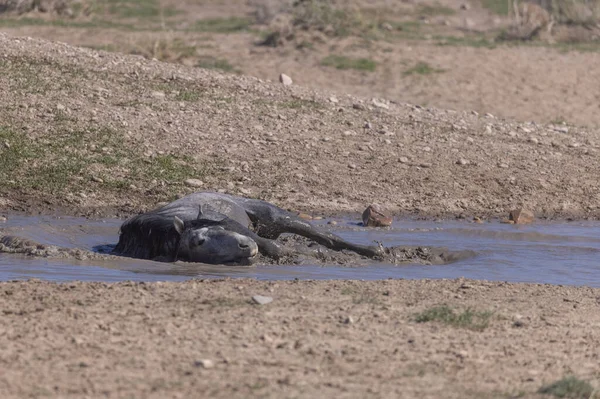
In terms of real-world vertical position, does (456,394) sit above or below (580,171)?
above

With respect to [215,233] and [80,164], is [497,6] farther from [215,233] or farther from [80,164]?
[215,233]

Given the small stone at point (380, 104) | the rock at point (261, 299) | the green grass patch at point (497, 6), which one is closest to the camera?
the rock at point (261, 299)

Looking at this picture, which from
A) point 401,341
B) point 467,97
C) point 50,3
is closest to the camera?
point 401,341

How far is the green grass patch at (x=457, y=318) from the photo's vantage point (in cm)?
590

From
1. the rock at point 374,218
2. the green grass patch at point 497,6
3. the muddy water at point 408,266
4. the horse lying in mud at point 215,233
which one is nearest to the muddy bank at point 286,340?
the muddy water at point 408,266

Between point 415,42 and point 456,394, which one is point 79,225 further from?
point 415,42

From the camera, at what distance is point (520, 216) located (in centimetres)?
1055

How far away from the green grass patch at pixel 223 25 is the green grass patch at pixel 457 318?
54.2 feet

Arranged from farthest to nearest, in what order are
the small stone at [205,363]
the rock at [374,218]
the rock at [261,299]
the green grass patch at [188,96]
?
the green grass patch at [188,96] → the rock at [374,218] → the rock at [261,299] → the small stone at [205,363]

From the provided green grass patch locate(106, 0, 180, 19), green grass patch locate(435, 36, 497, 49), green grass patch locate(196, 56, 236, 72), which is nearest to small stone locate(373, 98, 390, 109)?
green grass patch locate(196, 56, 236, 72)

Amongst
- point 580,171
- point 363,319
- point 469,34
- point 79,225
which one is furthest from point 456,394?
point 469,34

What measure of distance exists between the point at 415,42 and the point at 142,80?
335 inches

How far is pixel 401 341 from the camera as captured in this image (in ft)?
18.2

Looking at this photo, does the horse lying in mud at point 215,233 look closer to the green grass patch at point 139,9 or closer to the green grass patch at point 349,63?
the green grass patch at point 349,63
